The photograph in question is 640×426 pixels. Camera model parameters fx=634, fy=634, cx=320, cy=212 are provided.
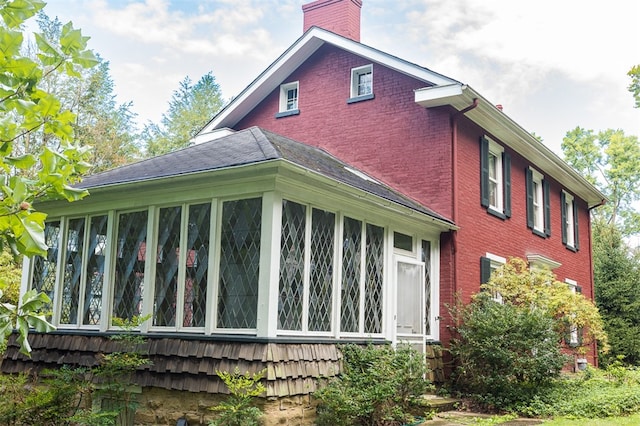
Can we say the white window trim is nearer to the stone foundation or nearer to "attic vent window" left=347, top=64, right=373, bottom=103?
"attic vent window" left=347, top=64, right=373, bottom=103

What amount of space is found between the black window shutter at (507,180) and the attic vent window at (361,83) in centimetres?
329

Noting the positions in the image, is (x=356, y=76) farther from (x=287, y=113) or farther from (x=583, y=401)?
(x=583, y=401)

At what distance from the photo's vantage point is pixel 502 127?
1279 centimetres

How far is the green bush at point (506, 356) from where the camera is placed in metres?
9.70

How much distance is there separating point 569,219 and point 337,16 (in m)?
9.00

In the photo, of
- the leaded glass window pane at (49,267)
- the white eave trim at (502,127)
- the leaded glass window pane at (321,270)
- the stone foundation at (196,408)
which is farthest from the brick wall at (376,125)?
the leaded glass window pane at (49,267)

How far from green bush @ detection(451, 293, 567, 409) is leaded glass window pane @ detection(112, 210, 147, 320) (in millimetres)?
5171

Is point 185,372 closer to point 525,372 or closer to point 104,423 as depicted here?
point 104,423

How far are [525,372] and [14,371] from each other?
763 centimetres

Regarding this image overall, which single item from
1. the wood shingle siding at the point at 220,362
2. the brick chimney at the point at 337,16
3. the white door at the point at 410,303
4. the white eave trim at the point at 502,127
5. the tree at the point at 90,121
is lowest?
the wood shingle siding at the point at 220,362

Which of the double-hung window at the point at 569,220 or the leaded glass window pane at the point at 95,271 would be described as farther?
the double-hung window at the point at 569,220

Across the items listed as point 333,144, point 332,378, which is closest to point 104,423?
point 332,378

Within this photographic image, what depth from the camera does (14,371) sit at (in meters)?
9.15

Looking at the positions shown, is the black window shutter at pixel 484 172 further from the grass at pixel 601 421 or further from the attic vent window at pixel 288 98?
the grass at pixel 601 421
